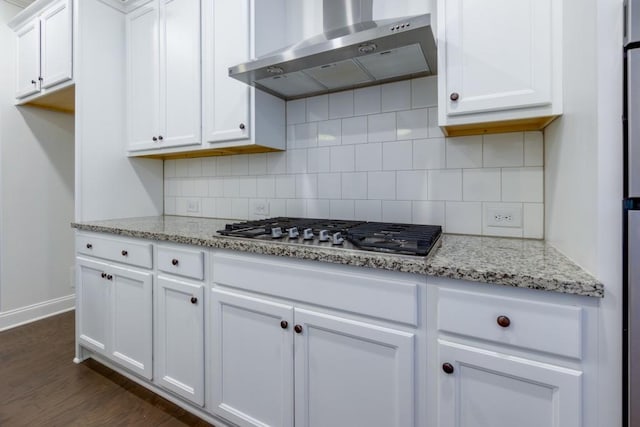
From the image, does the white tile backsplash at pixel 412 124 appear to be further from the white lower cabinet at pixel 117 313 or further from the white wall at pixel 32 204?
the white wall at pixel 32 204

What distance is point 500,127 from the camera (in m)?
1.35

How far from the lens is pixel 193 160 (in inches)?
97.4

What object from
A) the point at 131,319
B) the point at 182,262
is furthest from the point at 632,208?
the point at 131,319

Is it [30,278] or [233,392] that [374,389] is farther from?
[30,278]

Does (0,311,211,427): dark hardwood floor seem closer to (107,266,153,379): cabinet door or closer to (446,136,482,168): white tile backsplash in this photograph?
(107,266,153,379): cabinet door

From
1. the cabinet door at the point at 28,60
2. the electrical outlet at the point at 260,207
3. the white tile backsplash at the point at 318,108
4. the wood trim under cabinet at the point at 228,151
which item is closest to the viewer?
the white tile backsplash at the point at 318,108

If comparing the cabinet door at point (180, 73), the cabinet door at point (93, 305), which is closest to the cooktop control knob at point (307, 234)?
the cabinet door at point (180, 73)

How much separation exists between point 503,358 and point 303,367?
671 mm

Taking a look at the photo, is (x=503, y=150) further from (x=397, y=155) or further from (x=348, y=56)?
(x=348, y=56)

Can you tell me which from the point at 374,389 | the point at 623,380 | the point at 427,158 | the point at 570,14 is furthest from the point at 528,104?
the point at 374,389

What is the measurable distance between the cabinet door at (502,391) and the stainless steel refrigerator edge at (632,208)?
4.1 inches

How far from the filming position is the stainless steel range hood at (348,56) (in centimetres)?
119

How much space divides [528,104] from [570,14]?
266mm

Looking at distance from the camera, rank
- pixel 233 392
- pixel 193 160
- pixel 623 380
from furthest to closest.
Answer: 1. pixel 193 160
2. pixel 233 392
3. pixel 623 380
